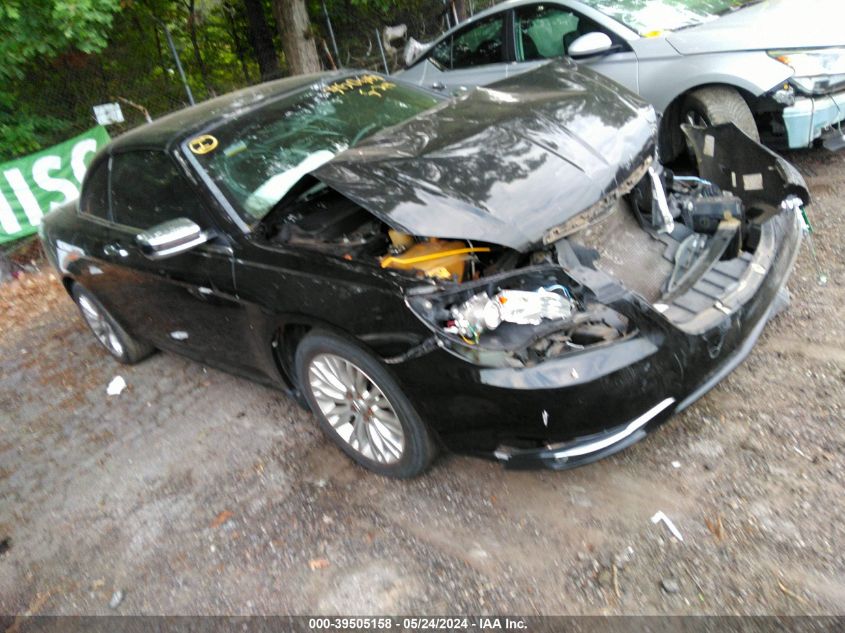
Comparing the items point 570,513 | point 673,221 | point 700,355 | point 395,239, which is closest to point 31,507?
point 395,239

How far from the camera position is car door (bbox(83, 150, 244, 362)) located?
3.17 meters

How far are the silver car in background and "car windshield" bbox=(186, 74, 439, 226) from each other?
685 mm

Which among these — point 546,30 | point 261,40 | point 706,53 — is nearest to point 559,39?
point 546,30

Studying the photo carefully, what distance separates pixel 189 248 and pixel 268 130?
909 mm

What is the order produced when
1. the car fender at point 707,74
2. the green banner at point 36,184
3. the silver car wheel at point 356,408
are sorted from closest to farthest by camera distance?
the silver car wheel at point 356,408 → the car fender at point 707,74 → the green banner at point 36,184

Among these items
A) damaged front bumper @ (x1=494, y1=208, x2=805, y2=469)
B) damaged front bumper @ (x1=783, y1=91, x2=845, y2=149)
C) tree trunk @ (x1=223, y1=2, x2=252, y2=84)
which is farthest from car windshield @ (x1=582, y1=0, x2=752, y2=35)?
tree trunk @ (x1=223, y1=2, x2=252, y2=84)

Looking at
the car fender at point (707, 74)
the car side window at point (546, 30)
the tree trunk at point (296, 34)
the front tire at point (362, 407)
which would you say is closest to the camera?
the front tire at point (362, 407)

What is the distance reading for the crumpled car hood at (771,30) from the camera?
174 inches

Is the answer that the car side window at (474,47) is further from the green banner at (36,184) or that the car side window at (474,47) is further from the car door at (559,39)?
the green banner at (36,184)

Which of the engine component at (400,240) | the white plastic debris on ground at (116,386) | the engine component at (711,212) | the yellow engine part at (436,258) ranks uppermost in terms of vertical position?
the engine component at (400,240)

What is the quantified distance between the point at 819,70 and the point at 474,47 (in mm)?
3139

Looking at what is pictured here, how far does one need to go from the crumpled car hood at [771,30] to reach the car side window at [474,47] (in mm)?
1697

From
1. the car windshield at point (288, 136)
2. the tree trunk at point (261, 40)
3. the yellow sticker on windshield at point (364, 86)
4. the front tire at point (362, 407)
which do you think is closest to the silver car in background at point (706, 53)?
the yellow sticker on windshield at point (364, 86)

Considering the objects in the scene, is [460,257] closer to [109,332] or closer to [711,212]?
[711,212]
